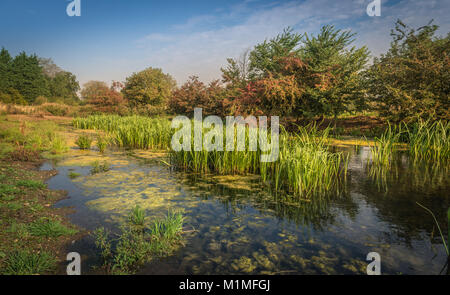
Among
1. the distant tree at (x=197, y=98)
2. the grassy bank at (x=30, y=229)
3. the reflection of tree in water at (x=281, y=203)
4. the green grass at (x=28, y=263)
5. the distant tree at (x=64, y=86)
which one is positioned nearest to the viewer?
the green grass at (x=28, y=263)

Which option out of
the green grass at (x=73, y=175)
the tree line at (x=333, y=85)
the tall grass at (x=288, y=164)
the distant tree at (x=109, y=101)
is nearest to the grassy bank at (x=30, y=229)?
the green grass at (x=73, y=175)

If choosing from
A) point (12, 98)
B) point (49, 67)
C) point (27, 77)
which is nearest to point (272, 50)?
point (12, 98)

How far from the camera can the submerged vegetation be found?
231 centimetres

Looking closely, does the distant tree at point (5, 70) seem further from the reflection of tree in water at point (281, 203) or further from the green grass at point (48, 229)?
the reflection of tree in water at point (281, 203)

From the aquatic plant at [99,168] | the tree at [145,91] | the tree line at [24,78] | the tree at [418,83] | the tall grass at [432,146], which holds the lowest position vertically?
the aquatic plant at [99,168]

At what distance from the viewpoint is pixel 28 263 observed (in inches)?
83.0

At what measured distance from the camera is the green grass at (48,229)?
2.71 metres

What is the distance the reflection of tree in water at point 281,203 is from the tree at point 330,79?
7806 mm

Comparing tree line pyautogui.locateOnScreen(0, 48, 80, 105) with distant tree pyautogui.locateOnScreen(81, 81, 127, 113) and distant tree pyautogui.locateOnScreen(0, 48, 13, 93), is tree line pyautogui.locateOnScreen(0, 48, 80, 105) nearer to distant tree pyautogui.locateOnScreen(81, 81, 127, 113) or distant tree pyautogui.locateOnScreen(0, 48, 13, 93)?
distant tree pyautogui.locateOnScreen(0, 48, 13, 93)

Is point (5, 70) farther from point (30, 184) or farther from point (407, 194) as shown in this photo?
point (407, 194)

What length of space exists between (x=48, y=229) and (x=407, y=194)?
5.51 m

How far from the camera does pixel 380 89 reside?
1216cm
